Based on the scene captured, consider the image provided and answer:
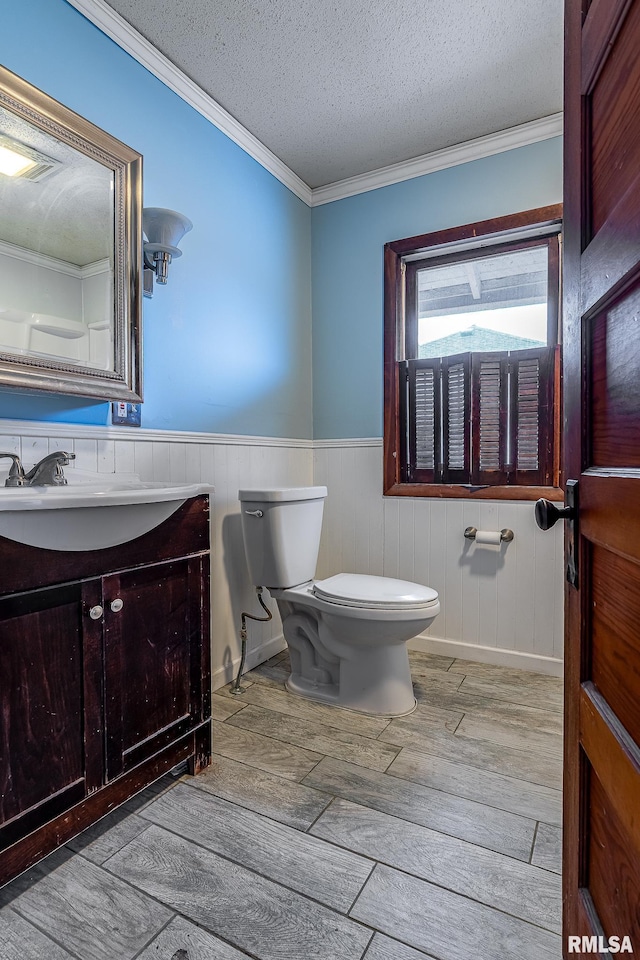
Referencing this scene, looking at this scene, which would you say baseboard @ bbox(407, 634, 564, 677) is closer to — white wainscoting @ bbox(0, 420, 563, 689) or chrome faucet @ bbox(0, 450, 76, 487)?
white wainscoting @ bbox(0, 420, 563, 689)

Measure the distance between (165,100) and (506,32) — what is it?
1.19m

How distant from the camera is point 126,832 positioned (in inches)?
49.4

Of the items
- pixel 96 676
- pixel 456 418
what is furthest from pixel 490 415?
pixel 96 676

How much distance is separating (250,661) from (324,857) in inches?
43.2

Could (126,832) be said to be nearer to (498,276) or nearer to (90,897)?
(90,897)

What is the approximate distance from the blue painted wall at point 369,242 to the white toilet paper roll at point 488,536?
70cm

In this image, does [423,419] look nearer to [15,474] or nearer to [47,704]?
[15,474]

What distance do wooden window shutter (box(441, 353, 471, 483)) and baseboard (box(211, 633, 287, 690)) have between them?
3.65 ft

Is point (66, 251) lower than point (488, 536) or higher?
higher

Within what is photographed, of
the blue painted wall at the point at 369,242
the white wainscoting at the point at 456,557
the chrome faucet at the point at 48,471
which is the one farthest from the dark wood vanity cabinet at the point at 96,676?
the blue painted wall at the point at 369,242

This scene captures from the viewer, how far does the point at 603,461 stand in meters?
0.64

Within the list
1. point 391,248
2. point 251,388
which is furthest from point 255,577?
point 391,248

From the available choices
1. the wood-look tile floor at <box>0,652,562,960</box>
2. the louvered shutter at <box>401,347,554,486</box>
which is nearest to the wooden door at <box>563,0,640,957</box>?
the wood-look tile floor at <box>0,652,562,960</box>

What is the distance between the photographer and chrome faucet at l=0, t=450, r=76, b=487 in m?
1.27
